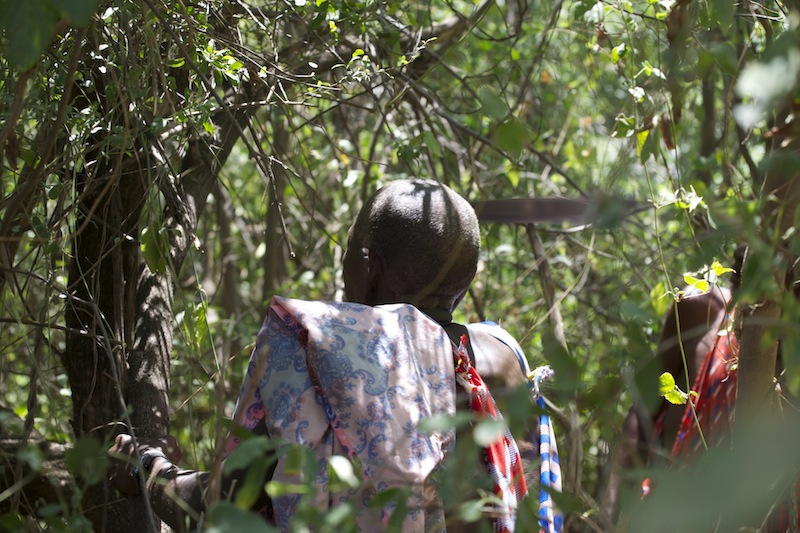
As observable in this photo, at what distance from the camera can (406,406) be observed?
4.96 feet

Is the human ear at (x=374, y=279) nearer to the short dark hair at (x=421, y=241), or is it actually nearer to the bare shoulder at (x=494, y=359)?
the short dark hair at (x=421, y=241)

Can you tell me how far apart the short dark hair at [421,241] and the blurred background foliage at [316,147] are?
188 millimetres

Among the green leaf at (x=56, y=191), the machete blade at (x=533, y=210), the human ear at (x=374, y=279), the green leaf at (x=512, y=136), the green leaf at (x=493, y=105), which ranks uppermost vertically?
the green leaf at (x=493, y=105)

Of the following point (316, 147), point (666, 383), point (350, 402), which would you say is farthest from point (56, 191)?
point (316, 147)

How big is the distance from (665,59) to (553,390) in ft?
1.64

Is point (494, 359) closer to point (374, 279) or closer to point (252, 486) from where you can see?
point (374, 279)

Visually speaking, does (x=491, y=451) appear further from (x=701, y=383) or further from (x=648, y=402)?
(x=701, y=383)

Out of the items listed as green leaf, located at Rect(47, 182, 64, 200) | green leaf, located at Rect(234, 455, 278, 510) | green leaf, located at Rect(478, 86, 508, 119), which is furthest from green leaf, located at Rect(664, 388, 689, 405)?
green leaf, located at Rect(47, 182, 64, 200)

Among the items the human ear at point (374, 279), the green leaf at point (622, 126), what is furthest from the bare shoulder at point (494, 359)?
the green leaf at point (622, 126)

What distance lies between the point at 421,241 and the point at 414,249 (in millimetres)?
19

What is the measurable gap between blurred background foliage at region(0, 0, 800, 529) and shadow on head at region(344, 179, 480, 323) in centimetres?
18

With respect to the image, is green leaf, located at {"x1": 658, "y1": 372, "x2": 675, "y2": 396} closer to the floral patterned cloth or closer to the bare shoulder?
the bare shoulder

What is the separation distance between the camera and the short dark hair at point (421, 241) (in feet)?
5.76

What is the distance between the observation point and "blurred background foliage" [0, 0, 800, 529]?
4.18 feet
